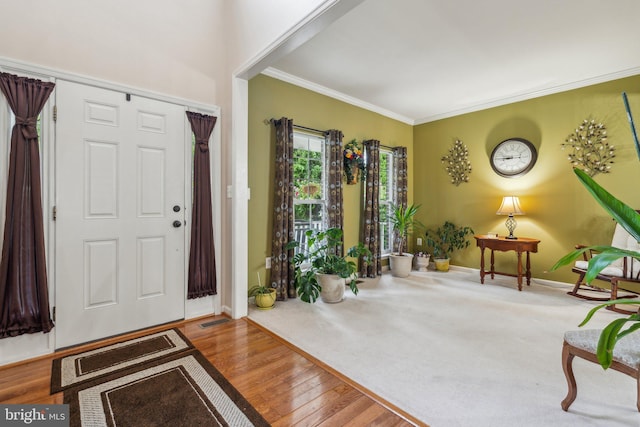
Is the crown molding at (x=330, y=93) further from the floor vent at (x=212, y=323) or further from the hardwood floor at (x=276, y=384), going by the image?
the hardwood floor at (x=276, y=384)

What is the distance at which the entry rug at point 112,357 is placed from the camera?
192cm

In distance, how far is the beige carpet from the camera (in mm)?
1637

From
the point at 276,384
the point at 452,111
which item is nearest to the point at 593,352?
the point at 276,384

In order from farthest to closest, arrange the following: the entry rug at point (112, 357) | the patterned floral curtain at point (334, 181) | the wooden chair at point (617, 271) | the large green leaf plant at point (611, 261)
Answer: the patterned floral curtain at point (334, 181) < the wooden chair at point (617, 271) < the entry rug at point (112, 357) < the large green leaf plant at point (611, 261)

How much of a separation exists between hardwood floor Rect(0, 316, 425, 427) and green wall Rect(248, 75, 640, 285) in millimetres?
1135

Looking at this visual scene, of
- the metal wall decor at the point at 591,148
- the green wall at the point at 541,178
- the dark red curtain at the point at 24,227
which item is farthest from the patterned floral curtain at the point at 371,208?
A: the dark red curtain at the point at 24,227

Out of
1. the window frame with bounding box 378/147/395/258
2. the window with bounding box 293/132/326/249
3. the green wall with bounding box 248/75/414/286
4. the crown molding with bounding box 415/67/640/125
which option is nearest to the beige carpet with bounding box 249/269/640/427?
the green wall with bounding box 248/75/414/286

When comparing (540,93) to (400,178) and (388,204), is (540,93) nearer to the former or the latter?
(400,178)

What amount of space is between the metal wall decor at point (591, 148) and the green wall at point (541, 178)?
61 millimetres

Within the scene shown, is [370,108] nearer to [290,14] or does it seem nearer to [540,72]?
[540,72]

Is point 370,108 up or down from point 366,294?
up

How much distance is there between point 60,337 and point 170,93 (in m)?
2.12

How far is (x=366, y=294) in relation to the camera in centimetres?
368

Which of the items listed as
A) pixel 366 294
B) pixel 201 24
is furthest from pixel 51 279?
pixel 366 294
